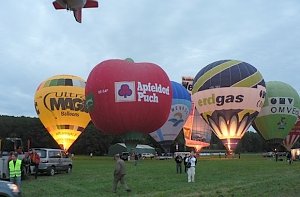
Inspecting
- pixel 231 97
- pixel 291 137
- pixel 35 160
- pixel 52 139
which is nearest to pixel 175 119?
pixel 231 97

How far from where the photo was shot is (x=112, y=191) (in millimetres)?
16391

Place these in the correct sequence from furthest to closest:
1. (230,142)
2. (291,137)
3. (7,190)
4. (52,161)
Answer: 1. (291,137)
2. (230,142)
3. (52,161)
4. (7,190)

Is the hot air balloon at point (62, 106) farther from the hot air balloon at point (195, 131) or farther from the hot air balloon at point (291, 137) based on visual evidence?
the hot air balloon at point (291, 137)

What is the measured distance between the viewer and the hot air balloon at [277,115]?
54219mm

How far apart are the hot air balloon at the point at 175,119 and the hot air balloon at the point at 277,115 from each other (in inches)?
360

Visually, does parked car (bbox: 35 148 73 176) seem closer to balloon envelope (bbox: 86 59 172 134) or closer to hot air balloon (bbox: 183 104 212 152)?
balloon envelope (bbox: 86 59 172 134)

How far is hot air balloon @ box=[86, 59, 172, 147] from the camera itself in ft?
117

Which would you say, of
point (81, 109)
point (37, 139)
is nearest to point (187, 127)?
point (81, 109)

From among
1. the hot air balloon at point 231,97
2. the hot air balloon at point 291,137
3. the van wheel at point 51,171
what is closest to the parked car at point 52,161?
the van wheel at point 51,171

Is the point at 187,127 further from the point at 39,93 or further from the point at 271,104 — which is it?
the point at 39,93

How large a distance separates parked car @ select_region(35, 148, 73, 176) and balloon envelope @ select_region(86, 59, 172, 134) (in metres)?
9.31

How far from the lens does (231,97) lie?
151 feet

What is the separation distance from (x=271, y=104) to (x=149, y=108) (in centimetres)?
2329

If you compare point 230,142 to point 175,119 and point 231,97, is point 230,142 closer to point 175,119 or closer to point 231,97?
point 231,97
